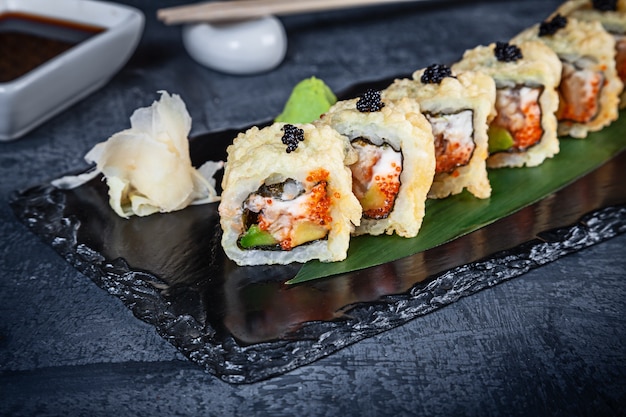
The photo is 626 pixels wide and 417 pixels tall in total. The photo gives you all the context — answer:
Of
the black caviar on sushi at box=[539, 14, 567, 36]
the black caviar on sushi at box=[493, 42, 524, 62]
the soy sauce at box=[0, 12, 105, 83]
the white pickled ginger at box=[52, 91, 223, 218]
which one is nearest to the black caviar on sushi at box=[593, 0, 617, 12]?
the black caviar on sushi at box=[539, 14, 567, 36]

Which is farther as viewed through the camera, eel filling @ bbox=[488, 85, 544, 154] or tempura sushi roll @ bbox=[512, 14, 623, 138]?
tempura sushi roll @ bbox=[512, 14, 623, 138]

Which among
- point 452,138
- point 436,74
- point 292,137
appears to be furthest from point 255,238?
point 436,74

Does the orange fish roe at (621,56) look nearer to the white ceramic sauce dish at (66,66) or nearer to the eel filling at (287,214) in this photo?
the eel filling at (287,214)

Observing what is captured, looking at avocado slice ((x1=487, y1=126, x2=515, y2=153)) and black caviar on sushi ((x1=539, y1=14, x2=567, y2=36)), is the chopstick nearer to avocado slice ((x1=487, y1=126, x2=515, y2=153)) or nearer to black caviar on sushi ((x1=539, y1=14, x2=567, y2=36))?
black caviar on sushi ((x1=539, y1=14, x2=567, y2=36))

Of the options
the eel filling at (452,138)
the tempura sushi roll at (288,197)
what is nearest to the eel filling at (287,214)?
→ the tempura sushi roll at (288,197)

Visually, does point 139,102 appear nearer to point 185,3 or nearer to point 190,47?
point 190,47

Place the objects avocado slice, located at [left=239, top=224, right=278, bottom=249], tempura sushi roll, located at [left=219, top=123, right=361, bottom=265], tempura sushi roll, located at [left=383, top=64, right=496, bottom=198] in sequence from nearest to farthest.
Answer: tempura sushi roll, located at [left=219, top=123, right=361, bottom=265] < avocado slice, located at [left=239, top=224, right=278, bottom=249] < tempura sushi roll, located at [left=383, top=64, right=496, bottom=198]
